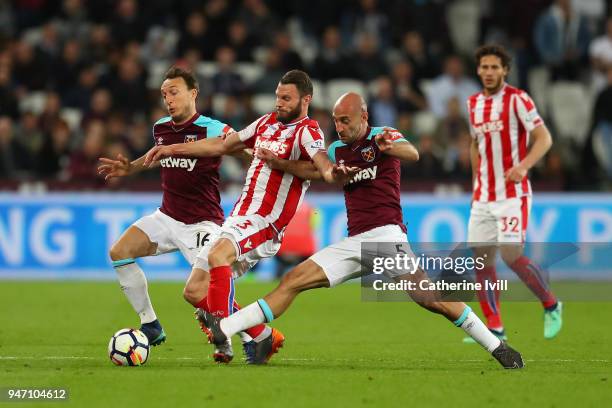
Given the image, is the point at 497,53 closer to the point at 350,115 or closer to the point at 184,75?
the point at 350,115

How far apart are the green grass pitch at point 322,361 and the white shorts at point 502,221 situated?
927 mm

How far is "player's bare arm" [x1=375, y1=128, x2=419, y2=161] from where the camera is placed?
814cm

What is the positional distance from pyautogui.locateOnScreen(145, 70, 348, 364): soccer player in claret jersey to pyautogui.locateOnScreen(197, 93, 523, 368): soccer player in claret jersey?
0.17 metres

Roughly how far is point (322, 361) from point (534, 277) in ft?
7.62

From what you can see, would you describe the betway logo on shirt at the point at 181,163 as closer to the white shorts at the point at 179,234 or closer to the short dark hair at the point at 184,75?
the white shorts at the point at 179,234

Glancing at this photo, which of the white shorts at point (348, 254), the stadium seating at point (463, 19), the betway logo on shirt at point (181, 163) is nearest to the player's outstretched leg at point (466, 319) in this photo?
the white shorts at point (348, 254)

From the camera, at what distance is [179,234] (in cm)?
945

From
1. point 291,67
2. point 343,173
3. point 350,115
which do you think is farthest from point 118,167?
point 291,67

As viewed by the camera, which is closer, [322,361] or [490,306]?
[322,361]

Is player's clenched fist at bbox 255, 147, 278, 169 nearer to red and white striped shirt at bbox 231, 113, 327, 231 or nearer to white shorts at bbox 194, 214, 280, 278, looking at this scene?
red and white striped shirt at bbox 231, 113, 327, 231

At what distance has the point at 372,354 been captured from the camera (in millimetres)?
9414

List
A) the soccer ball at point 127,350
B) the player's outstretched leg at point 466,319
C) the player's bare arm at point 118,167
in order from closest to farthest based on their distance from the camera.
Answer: the player's outstretched leg at point 466,319 → the soccer ball at point 127,350 → the player's bare arm at point 118,167

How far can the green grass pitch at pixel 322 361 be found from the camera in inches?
277

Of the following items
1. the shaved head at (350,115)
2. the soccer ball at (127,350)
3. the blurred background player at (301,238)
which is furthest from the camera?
the blurred background player at (301,238)
